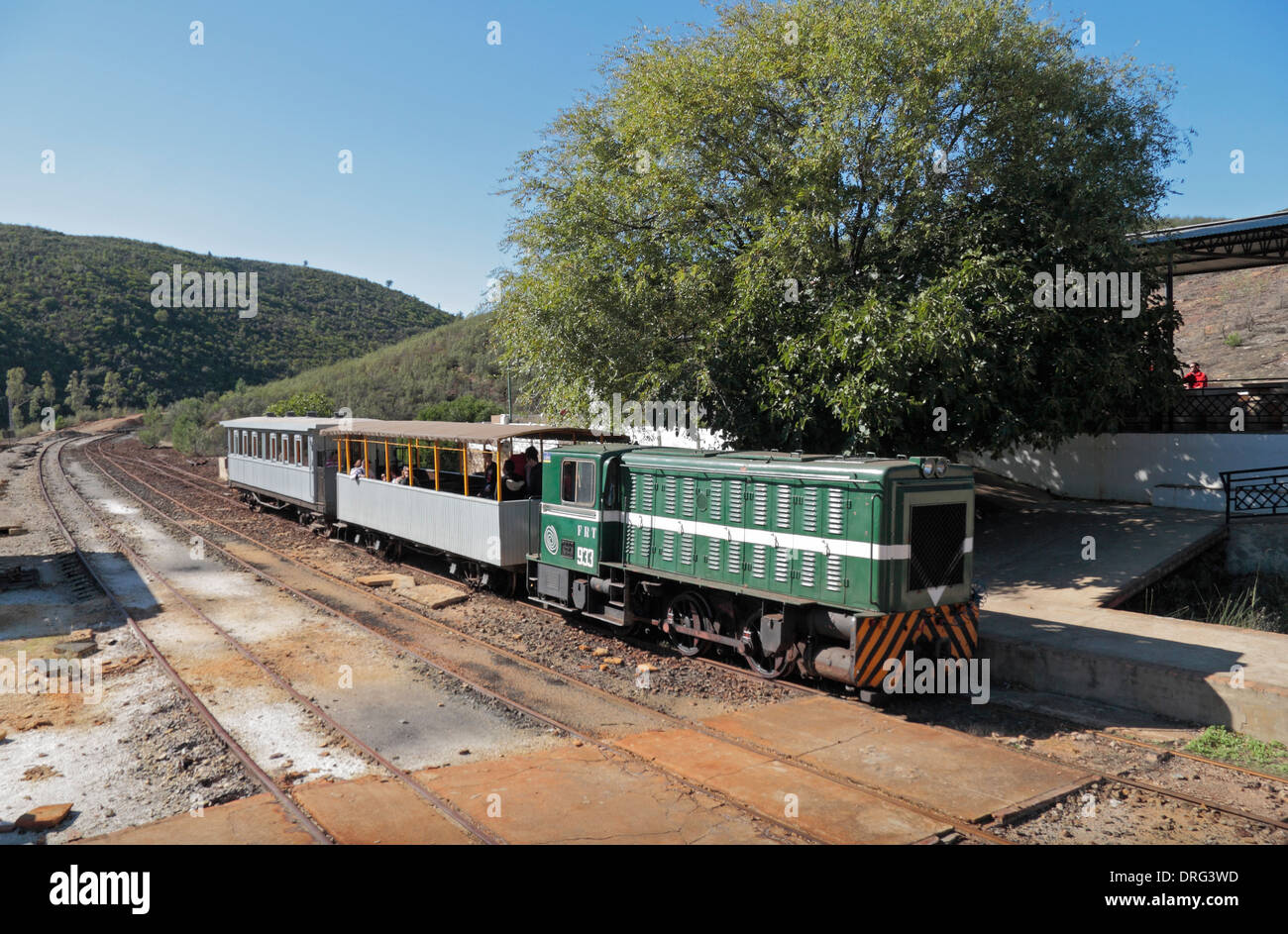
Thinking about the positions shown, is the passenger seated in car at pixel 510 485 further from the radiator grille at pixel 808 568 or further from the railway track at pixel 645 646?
the radiator grille at pixel 808 568

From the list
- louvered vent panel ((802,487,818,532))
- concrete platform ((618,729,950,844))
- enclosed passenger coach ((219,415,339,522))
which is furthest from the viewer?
enclosed passenger coach ((219,415,339,522))

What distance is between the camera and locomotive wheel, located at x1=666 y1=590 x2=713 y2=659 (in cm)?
1122

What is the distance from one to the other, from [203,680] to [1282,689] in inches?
488

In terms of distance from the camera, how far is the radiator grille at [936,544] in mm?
9359

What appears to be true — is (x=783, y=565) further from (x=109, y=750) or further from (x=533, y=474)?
(x=109, y=750)

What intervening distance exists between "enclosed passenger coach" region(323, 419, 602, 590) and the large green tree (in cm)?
283

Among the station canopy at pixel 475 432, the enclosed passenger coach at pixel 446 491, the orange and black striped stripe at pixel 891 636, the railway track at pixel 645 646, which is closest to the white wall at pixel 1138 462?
the station canopy at pixel 475 432

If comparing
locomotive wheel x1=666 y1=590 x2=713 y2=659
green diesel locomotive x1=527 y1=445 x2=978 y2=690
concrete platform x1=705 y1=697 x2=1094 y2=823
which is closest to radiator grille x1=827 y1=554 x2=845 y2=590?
green diesel locomotive x1=527 y1=445 x2=978 y2=690

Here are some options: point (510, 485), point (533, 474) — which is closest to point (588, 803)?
point (510, 485)

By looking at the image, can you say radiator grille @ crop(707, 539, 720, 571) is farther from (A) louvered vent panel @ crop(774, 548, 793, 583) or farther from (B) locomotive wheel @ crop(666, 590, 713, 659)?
(A) louvered vent panel @ crop(774, 548, 793, 583)

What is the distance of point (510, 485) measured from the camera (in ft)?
46.6

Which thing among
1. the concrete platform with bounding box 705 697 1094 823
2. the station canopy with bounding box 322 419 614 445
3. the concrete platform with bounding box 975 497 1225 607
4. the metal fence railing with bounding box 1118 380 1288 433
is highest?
the metal fence railing with bounding box 1118 380 1288 433

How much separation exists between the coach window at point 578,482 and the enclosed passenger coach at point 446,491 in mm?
1154

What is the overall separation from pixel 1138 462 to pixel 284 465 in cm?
2326
